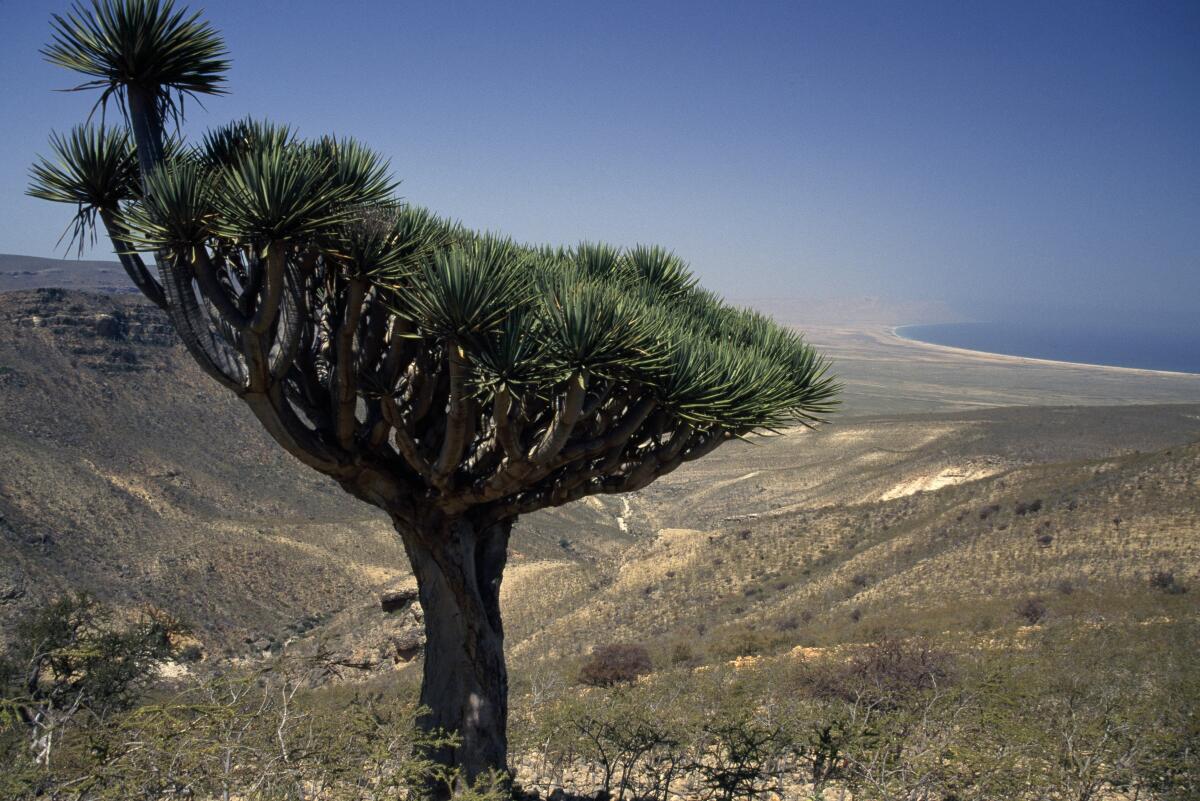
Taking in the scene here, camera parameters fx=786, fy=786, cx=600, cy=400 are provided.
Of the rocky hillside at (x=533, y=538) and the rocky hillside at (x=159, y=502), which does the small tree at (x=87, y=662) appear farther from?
the rocky hillside at (x=159, y=502)

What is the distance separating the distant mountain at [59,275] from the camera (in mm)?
90062

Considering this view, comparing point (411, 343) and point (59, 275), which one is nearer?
point (411, 343)

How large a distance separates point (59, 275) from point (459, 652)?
115831mm

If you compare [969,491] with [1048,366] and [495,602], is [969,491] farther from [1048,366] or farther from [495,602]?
[1048,366]

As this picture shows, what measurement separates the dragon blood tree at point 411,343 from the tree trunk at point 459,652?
2 centimetres

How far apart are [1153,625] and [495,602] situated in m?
11.9

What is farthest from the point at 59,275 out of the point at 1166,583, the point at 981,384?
the point at 981,384

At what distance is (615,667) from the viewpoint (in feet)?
48.3

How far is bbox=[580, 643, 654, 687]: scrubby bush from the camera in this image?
14.4 metres

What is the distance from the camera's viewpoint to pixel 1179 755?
683 centimetres

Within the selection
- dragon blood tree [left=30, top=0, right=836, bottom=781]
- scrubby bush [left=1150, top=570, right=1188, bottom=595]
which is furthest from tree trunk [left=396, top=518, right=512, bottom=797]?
scrubby bush [left=1150, top=570, right=1188, bottom=595]

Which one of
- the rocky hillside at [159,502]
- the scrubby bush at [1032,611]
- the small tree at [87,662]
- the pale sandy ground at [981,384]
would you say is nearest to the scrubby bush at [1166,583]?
the scrubby bush at [1032,611]

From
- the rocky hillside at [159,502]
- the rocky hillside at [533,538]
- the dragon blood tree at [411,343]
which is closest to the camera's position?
the dragon blood tree at [411,343]

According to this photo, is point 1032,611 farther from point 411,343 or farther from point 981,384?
point 981,384
